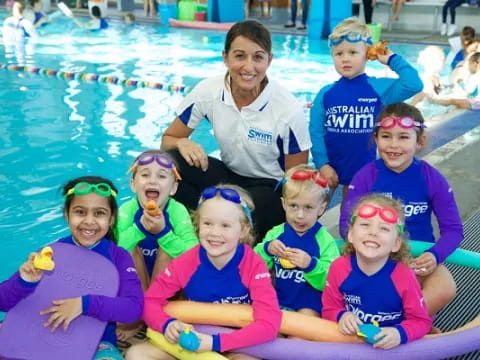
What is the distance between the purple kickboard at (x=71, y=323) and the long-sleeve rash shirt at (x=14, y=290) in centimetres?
5

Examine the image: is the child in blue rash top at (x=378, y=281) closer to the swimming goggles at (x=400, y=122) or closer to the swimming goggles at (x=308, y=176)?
the swimming goggles at (x=308, y=176)

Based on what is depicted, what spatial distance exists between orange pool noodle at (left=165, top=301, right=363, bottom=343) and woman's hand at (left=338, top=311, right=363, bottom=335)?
0.08ft

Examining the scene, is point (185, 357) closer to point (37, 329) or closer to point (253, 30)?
point (37, 329)

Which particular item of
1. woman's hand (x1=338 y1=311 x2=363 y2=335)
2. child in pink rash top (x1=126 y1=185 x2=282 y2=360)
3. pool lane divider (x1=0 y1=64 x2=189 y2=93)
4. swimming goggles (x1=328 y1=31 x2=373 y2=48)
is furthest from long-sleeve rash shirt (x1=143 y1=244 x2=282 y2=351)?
pool lane divider (x1=0 y1=64 x2=189 y2=93)

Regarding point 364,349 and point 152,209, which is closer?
point 364,349

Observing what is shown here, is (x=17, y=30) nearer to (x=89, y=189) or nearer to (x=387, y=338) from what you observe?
(x=89, y=189)

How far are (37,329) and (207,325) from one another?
790mm

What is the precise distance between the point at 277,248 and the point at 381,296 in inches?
22.6

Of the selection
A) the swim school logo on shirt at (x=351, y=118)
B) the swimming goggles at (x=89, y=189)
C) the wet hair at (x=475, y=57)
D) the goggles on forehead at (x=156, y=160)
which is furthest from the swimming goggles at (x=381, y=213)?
the wet hair at (x=475, y=57)

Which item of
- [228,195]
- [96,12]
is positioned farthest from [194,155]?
[96,12]

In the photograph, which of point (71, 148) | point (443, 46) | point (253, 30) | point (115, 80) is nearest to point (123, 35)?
point (115, 80)

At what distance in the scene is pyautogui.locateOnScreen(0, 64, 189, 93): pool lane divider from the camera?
10.8 m

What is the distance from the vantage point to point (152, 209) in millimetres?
3223

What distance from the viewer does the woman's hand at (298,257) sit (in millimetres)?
3143
